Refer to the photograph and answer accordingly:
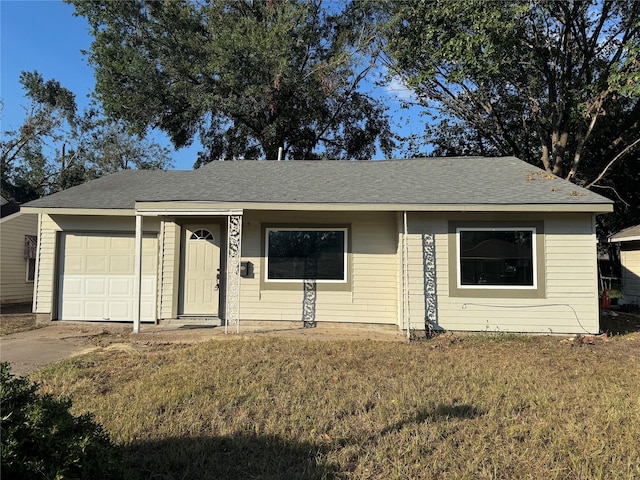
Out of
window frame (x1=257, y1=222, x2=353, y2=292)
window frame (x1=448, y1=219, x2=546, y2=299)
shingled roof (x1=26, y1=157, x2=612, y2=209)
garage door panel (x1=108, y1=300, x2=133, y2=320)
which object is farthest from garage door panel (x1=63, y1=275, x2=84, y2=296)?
window frame (x1=448, y1=219, x2=546, y2=299)

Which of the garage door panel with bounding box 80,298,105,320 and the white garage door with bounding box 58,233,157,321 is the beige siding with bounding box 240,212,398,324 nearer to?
the white garage door with bounding box 58,233,157,321

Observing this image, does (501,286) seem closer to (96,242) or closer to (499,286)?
(499,286)

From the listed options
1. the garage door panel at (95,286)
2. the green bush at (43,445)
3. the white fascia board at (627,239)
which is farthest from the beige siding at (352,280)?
the white fascia board at (627,239)

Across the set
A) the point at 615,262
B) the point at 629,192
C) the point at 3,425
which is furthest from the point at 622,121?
the point at 3,425

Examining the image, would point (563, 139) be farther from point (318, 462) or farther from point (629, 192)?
point (318, 462)

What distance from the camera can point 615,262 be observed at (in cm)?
2372

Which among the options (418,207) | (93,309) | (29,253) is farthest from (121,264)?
(29,253)

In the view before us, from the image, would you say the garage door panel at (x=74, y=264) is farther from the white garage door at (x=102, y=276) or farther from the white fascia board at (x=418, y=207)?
the white fascia board at (x=418, y=207)

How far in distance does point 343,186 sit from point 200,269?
3.73 m

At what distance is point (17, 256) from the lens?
14906mm

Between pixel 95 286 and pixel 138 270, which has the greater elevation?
pixel 138 270

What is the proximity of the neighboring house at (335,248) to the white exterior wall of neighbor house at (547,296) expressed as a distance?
0.8 inches

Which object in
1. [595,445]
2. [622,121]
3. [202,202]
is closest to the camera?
[595,445]

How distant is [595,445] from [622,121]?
1885 centimetres
